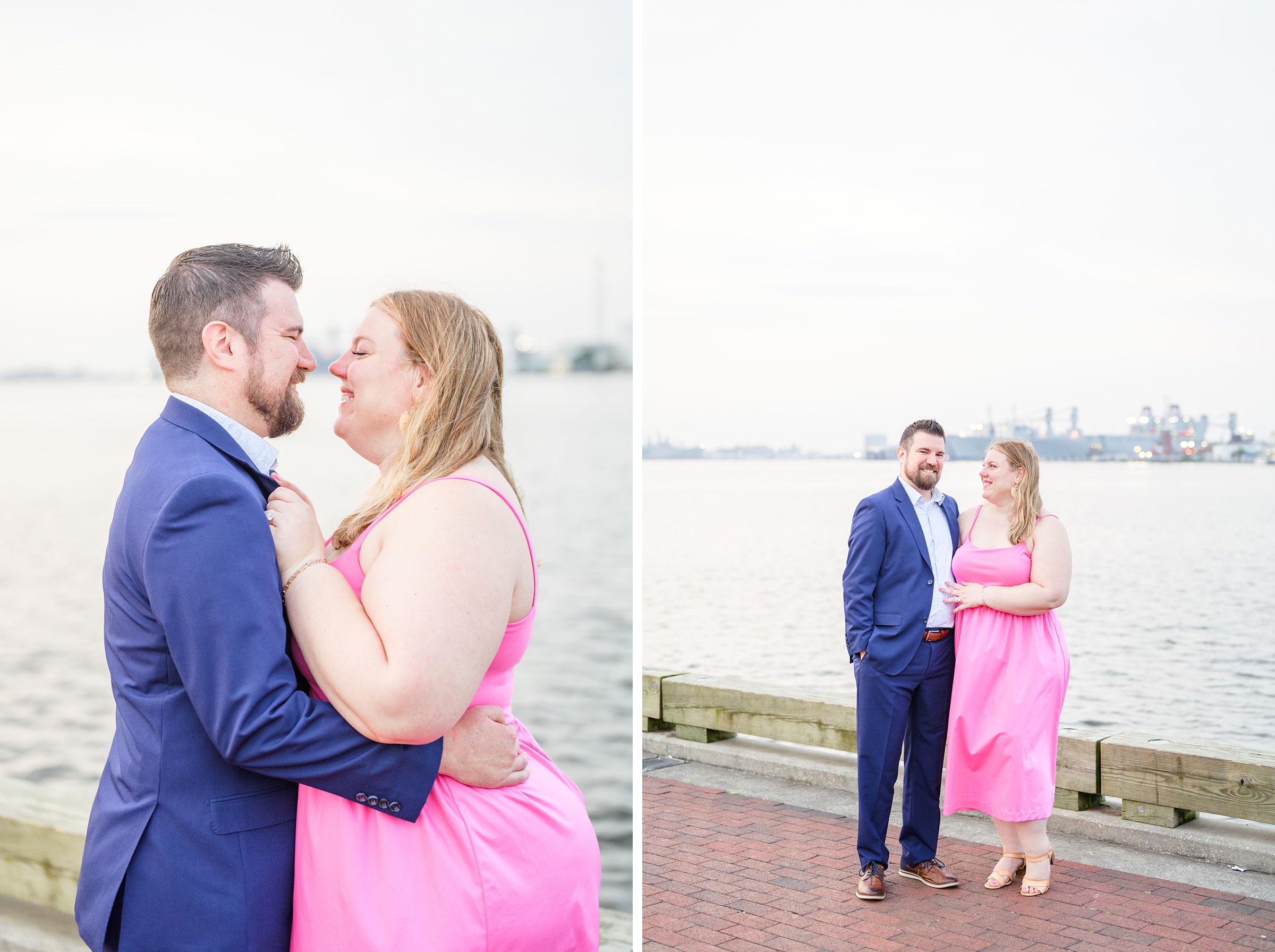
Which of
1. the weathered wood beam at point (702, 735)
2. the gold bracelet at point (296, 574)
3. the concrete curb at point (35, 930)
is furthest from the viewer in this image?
the weathered wood beam at point (702, 735)

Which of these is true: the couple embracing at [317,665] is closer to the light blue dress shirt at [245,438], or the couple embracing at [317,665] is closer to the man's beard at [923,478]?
the light blue dress shirt at [245,438]

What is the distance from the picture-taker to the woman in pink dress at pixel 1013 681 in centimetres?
502

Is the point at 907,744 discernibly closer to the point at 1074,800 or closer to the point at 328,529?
the point at 1074,800

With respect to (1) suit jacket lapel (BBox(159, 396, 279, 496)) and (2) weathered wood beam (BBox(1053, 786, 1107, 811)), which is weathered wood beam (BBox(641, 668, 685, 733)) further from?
(1) suit jacket lapel (BBox(159, 396, 279, 496))

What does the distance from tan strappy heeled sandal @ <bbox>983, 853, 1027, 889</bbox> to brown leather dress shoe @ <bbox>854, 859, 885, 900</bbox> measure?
1.64 ft

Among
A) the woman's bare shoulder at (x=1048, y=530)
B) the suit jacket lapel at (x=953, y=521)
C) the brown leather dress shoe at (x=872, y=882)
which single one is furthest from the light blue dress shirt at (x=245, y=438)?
the woman's bare shoulder at (x=1048, y=530)

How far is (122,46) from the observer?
2975cm

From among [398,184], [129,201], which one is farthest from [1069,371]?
[129,201]

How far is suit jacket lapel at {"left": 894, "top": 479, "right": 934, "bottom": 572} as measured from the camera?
202 inches

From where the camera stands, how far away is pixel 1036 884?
16.2 feet

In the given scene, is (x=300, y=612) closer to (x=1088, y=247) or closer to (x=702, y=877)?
(x=702, y=877)

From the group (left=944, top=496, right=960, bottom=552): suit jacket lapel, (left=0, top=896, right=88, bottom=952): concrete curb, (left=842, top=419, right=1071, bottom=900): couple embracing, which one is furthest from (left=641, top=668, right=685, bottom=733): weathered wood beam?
(left=0, top=896, right=88, bottom=952): concrete curb

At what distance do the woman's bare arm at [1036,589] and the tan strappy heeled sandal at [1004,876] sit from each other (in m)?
1.12

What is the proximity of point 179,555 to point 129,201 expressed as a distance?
1682 inches
